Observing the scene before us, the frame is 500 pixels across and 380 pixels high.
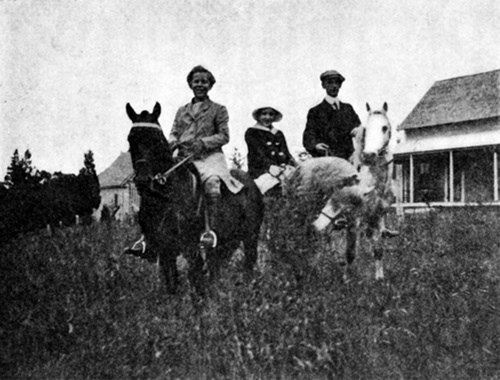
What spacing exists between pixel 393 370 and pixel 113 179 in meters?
55.0

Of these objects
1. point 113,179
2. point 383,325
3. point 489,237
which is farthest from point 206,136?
point 113,179

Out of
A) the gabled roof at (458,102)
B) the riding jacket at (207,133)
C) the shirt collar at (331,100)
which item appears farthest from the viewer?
the gabled roof at (458,102)

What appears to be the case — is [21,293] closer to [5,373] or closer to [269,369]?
[5,373]

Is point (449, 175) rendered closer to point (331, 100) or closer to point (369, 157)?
point (331, 100)

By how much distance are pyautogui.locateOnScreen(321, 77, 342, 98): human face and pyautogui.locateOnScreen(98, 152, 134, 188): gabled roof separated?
157 feet

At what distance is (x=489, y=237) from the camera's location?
31.1 ft

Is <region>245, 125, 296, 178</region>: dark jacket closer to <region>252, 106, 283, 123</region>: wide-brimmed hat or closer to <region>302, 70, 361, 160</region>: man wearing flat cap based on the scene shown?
<region>252, 106, 283, 123</region>: wide-brimmed hat

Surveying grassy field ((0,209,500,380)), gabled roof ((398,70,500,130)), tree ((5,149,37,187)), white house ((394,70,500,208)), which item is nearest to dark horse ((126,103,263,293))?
grassy field ((0,209,500,380))

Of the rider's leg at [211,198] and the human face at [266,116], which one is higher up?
the human face at [266,116]

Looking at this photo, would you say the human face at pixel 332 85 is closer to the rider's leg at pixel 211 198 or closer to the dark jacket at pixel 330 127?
the dark jacket at pixel 330 127

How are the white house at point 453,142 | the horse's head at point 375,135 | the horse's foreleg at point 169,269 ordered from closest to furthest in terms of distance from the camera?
the horse's foreleg at point 169,269
the horse's head at point 375,135
the white house at point 453,142

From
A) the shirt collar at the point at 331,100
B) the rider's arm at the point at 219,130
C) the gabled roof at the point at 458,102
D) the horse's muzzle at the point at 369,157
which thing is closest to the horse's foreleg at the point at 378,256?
the horse's muzzle at the point at 369,157

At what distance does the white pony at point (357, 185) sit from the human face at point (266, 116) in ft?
4.88

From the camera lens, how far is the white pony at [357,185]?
7.37 m
